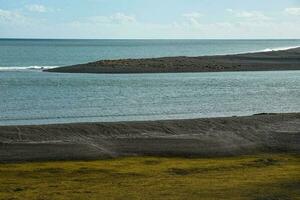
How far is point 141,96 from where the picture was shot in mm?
56031

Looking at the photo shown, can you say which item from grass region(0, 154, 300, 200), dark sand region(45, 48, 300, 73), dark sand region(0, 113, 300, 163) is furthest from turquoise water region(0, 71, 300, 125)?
grass region(0, 154, 300, 200)

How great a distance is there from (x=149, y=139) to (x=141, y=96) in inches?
895

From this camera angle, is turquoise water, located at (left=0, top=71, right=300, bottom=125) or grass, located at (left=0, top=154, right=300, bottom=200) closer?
grass, located at (left=0, top=154, right=300, bottom=200)

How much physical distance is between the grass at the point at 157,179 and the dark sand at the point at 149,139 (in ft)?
4.65

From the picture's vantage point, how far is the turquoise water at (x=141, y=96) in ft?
143

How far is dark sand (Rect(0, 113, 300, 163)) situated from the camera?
30.8 meters

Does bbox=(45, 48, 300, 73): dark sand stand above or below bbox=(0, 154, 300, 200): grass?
above

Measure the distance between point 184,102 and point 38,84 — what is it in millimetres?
22160

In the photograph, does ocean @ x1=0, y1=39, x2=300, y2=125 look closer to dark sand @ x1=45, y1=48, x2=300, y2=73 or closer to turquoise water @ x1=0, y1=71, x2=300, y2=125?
turquoise water @ x1=0, y1=71, x2=300, y2=125

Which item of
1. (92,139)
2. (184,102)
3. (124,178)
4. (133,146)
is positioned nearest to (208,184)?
(124,178)

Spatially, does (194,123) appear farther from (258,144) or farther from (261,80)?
(261,80)

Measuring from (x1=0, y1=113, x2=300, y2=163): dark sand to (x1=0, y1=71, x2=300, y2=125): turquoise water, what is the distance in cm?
476

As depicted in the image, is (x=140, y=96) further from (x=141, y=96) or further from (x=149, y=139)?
(x=149, y=139)

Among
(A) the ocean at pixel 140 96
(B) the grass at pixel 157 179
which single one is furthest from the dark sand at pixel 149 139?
(A) the ocean at pixel 140 96
